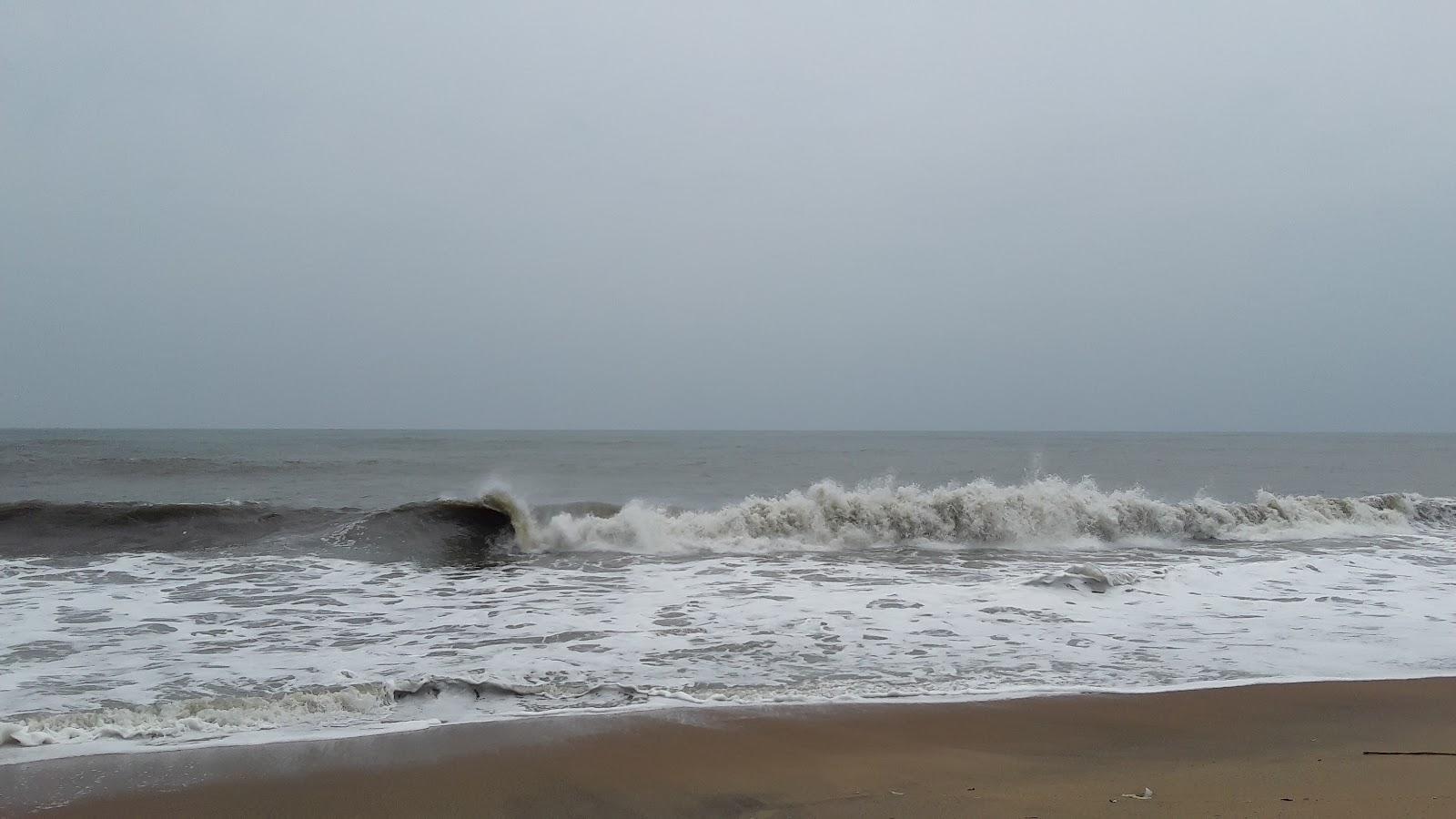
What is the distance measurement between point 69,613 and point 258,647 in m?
2.63

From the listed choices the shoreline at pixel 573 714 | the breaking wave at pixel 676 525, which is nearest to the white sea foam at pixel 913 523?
the breaking wave at pixel 676 525

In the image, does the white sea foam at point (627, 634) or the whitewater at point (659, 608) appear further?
the whitewater at point (659, 608)

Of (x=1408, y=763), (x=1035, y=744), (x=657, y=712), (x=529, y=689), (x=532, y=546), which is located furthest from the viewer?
(x=532, y=546)

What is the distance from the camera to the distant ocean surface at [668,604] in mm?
5137

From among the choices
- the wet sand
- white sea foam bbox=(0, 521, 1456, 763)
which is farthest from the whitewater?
the wet sand

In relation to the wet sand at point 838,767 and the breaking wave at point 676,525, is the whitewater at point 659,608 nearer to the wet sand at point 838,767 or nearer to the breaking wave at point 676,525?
the breaking wave at point 676,525

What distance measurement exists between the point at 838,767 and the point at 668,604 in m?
4.19

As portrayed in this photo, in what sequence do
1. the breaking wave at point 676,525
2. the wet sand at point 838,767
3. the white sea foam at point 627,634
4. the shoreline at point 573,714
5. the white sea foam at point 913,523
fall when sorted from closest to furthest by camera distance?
the wet sand at point 838,767 → the shoreline at point 573,714 → the white sea foam at point 627,634 → the breaking wave at point 676,525 → the white sea foam at point 913,523

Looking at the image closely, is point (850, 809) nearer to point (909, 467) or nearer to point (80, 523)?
point (80, 523)

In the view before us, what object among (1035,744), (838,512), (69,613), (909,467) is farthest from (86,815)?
(909,467)

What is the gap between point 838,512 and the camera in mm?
13406

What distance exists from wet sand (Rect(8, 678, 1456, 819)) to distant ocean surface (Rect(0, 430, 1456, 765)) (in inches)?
14.9

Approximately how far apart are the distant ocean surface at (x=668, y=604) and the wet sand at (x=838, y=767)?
1.24 ft

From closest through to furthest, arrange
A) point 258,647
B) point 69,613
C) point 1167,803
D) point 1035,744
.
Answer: point 1167,803 < point 1035,744 < point 258,647 < point 69,613
